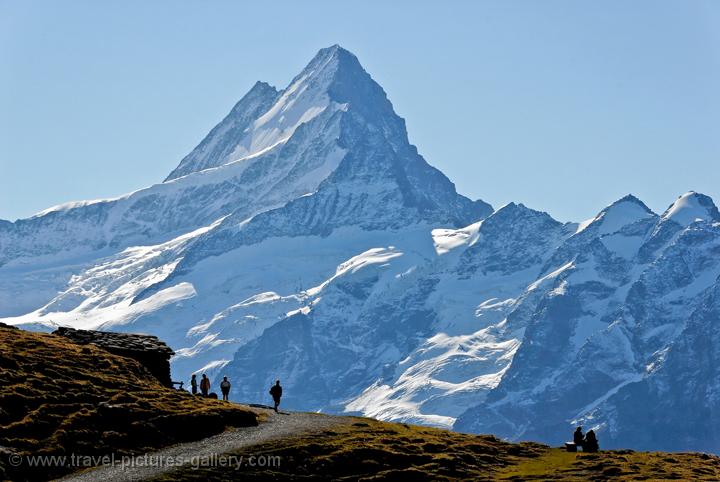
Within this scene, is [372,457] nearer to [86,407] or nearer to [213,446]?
[213,446]

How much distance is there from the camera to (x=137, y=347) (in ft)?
361

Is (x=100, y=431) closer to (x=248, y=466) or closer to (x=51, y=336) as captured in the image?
(x=248, y=466)

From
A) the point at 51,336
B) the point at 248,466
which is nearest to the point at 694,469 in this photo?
the point at 248,466

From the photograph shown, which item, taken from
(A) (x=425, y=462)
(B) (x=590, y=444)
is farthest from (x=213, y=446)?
(B) (x=590, y=444)

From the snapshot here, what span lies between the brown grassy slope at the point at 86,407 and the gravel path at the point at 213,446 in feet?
3.78

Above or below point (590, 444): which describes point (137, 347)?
above

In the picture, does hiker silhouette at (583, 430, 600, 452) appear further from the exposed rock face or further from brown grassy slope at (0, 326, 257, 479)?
the exposed rock face

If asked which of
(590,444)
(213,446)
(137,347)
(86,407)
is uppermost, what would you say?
(137,347)

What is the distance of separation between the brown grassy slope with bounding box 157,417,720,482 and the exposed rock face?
15.9m

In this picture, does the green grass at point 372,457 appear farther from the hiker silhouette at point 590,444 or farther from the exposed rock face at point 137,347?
the exposed rock face at point 137,347

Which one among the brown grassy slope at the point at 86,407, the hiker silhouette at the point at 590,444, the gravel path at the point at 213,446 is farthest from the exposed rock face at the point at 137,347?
the hiker silhouette at the point at 590,444

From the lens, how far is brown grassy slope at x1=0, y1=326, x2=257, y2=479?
87125 millimetres

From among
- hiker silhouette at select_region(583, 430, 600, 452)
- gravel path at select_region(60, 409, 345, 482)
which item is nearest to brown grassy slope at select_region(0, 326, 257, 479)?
Result: gravel path at select_region(60, 409, 345, 482)

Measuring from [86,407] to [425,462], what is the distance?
19.6 m
